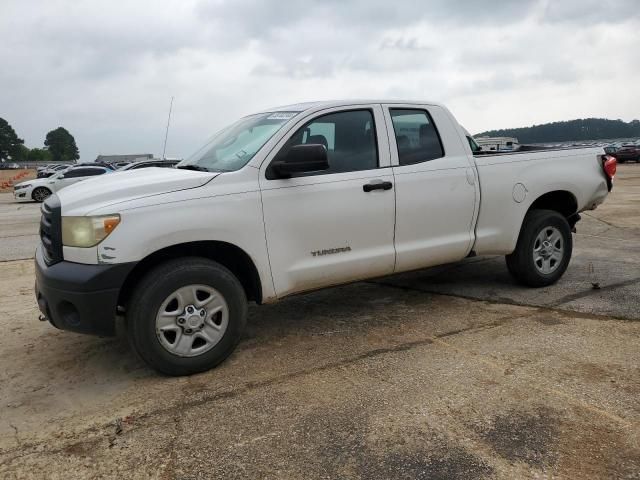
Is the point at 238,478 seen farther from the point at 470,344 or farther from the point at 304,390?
the point at 470,344

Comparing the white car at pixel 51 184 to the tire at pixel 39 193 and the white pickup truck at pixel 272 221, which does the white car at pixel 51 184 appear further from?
the white pickup truck at pixel 272 221

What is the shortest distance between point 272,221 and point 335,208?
515 millimetres

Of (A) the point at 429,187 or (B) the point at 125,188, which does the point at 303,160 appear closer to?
(B) the point at 125,188

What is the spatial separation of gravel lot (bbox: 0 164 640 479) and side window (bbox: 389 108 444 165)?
1394 millimetres

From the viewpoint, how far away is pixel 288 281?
3922 millimetres

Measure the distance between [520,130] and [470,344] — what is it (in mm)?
120045

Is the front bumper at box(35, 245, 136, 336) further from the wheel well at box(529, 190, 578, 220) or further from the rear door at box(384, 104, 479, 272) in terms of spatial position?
the wheel well at box(529, 190, 578, 220)

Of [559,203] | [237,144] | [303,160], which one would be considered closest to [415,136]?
[303,160]

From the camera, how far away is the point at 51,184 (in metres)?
21.7

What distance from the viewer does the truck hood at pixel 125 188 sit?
3.41 metres

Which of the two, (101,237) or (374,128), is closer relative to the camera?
(101,237)

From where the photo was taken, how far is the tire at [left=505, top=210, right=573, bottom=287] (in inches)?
205

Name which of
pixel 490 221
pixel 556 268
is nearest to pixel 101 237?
pixel 490 221

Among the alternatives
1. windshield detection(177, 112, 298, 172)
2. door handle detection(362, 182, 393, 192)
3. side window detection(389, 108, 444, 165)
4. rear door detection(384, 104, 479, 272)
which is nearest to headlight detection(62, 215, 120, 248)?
windshield detection(177, 112, 298, 172)
